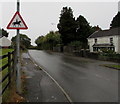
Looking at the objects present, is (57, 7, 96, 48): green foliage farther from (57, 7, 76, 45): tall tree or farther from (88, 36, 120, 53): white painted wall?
(88, 36, 120, 53): white painted wall

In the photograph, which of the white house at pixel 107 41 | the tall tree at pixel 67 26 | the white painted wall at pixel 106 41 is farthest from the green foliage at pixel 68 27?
the white house at pixel 107 41

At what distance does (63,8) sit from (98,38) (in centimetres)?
1376

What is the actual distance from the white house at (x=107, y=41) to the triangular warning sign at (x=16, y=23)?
3047cm

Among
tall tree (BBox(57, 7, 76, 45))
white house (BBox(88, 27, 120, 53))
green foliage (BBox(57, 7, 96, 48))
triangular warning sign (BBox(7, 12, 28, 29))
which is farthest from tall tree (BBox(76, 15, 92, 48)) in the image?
triangular warning sign (BBox(7, 12, 28, 29))

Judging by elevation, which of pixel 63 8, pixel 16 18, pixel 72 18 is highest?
pixel 63 8

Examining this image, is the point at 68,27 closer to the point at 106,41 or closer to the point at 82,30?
the point at 82,30

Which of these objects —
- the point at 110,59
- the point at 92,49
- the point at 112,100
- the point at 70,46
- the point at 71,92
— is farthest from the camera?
the point at 92,49

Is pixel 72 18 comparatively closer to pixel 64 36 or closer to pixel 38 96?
pixel 64 36

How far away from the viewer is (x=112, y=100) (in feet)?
18.7

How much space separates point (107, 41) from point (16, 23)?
1320 inches

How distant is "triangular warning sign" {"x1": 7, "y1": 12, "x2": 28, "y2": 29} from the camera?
5.99m

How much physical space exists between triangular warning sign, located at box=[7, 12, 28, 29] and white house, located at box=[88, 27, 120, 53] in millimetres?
30474

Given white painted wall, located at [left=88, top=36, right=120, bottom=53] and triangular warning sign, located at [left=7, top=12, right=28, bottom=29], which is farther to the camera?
white painted wall, located at [left=88, top=36, right=120, bottom=53]

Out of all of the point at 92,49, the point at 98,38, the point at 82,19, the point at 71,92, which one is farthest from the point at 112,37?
the point at 71,92
